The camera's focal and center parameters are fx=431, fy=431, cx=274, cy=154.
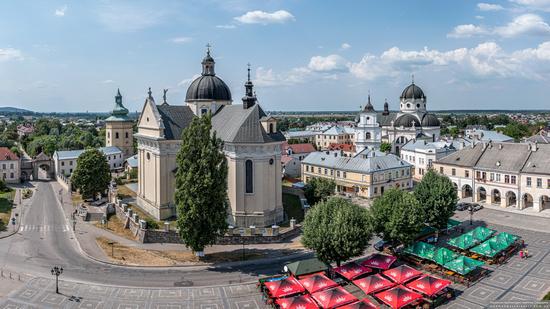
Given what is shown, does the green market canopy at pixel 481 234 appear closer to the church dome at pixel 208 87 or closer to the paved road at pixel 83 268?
the paved road at pixel 83 268

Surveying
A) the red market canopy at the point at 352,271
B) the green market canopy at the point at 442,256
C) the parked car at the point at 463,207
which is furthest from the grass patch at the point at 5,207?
the parked car at the point at 463,207

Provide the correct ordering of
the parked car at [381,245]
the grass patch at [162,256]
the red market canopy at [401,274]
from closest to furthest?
the red market canopy at [401,274]
the grass patch at [162,256]
the parked car at [381,245]

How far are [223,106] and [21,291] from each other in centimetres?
3657

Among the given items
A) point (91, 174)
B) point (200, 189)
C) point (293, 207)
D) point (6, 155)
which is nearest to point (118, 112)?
point (6, 155)

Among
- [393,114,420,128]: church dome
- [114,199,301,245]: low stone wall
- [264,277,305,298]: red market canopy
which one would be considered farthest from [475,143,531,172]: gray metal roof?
[264,277,305,298]: red market canopy

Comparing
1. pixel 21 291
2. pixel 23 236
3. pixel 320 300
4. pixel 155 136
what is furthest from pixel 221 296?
pixel 23 236

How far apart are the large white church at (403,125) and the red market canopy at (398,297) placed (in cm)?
7184

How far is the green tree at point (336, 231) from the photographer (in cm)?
3756

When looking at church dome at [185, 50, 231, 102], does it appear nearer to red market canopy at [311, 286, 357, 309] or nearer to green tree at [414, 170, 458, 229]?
green tree at [414, 170, 458, 229]

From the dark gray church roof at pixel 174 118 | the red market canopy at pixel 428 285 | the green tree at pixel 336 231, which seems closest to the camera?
the red market canopy at pixel 428 285

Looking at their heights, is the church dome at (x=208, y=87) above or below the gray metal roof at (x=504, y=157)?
above

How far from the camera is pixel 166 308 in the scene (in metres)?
34.1

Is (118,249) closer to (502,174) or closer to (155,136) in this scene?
(155,136)

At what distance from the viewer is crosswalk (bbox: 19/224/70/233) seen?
5684cm
